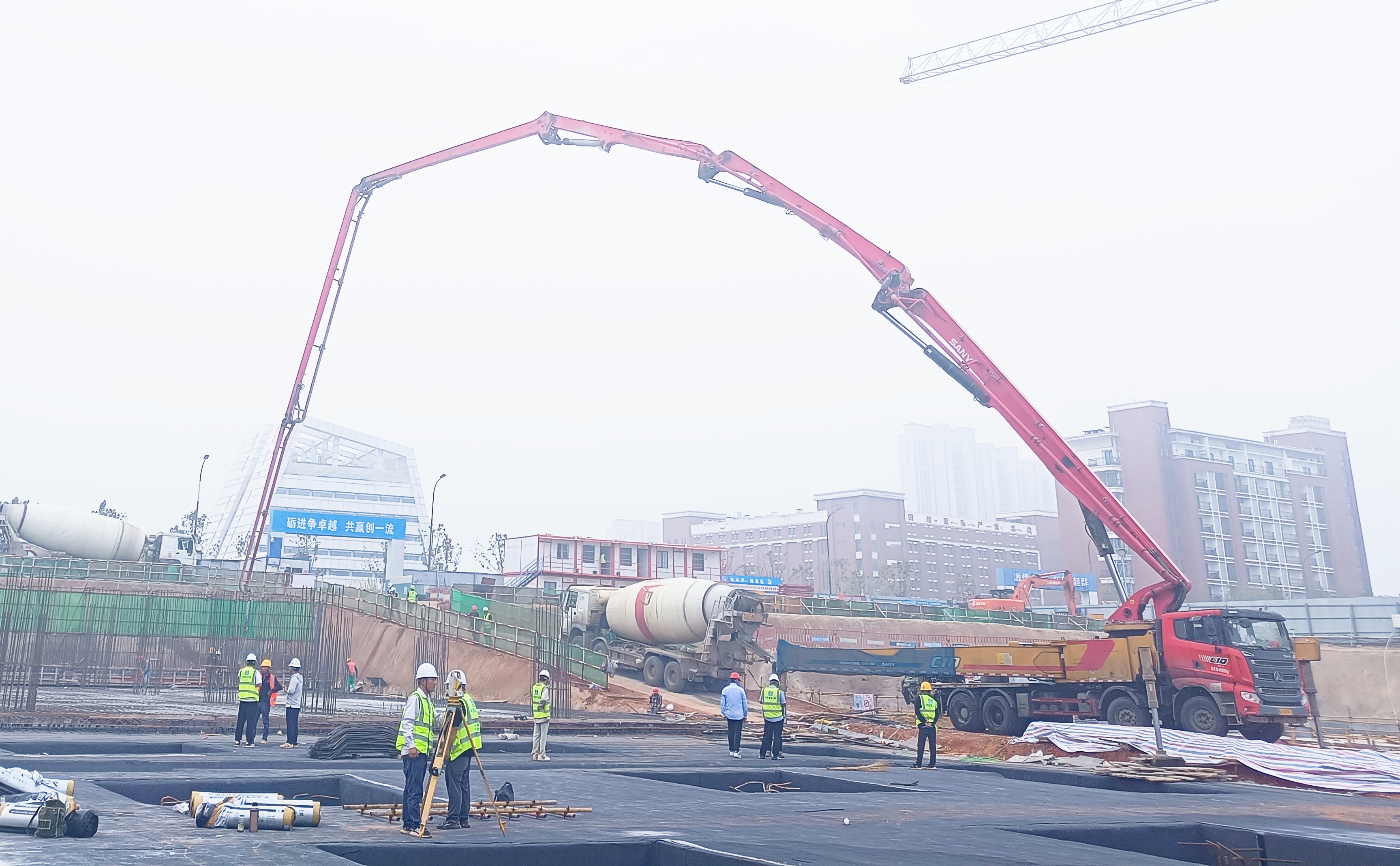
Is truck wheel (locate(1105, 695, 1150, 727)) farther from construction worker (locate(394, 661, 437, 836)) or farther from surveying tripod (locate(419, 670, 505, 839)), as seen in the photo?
construction worker (locate(394, 661, 437, 836))

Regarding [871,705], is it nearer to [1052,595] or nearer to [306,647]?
[306,647]

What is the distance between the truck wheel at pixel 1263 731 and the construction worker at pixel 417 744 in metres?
20.3

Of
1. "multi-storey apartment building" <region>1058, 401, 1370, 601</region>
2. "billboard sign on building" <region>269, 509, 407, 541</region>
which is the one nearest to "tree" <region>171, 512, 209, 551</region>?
"billboard sign on building" <region>269, 509, 407, 541</region>

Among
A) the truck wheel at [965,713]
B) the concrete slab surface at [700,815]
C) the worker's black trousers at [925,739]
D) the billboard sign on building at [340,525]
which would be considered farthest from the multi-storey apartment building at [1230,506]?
the concrete slab surface at [700,815]

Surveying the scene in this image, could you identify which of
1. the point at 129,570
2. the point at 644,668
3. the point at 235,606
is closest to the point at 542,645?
the point at 644,668

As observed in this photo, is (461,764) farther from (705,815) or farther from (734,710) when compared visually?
(734,710)

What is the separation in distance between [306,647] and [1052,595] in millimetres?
117280

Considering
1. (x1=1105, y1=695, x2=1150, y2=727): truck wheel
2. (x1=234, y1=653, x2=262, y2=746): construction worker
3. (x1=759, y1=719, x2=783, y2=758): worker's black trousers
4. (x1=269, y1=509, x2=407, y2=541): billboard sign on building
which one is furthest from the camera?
(x1=269, y1=509, x2=407, y2=541): billboard sign on building

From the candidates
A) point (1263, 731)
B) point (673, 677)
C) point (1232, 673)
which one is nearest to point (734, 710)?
point (1232, 673)

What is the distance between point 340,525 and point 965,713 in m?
56.2

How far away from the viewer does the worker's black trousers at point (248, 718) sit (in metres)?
20.3

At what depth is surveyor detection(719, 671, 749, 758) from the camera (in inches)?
830

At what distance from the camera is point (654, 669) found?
37094 mm

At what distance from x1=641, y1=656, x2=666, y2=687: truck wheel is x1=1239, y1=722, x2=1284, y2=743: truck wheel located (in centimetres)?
1834
